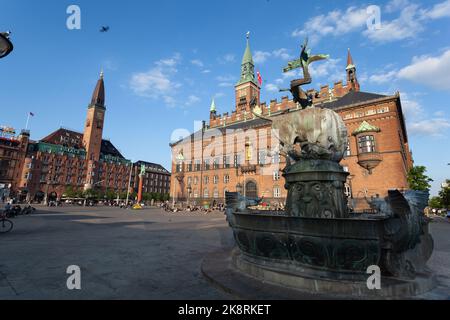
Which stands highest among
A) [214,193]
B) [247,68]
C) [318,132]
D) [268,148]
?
[247,68]

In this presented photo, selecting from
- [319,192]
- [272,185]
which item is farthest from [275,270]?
[272,185]

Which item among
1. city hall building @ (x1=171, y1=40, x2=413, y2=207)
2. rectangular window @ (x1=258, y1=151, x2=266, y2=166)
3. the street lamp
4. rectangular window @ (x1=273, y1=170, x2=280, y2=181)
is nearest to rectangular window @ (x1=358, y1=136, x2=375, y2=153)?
city hall building @ (x1=171, y1=40, x2=413, y2=207)

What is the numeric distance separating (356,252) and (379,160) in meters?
34.1

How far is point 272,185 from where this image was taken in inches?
1736

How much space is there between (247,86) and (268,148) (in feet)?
91.3

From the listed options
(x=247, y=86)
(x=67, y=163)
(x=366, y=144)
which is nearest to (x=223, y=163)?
(x=247, y=86)

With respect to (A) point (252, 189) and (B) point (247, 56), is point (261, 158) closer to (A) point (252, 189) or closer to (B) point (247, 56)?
(A) point (252, 189)

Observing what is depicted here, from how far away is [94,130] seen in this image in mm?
88250

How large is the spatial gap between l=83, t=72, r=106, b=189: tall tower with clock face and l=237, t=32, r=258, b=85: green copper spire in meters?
56.4

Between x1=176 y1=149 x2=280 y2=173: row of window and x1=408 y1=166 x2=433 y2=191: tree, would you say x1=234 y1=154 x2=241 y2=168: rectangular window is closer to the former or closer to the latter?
x1=176 y1=149 x2=280 y2=173: row of window

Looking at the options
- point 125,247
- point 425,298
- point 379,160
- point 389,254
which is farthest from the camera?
point 379,160

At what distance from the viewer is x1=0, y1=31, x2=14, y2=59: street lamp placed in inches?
161

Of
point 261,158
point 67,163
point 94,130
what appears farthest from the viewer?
point 94,130

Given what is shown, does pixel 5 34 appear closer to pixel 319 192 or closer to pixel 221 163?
pixel 319 192
